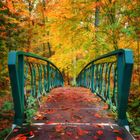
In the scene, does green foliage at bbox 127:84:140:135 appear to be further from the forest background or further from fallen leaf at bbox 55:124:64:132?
fallen leaf at bbox 55:124:64:132

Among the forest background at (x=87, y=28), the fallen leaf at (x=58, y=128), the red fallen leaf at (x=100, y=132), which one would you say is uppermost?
the forest background at (x=87, y=28)

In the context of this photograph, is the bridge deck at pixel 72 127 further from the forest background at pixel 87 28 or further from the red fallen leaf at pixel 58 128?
the forest background at pixel 87 28

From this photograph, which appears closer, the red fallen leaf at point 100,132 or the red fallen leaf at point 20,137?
the red fallen leaf at point 20,137

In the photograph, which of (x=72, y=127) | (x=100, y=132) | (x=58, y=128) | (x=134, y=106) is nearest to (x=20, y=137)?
(x=58, y=128)

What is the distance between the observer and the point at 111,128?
11.6 ft

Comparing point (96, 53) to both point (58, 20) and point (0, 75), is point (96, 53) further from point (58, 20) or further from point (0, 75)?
point (0, 75)

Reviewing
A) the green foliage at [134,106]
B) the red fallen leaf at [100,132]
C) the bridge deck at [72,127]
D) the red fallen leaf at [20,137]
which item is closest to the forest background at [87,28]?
the green foliage at [134,106]

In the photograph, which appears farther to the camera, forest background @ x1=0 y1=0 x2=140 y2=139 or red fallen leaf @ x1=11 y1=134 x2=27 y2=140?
forest background @ x1=0 y1=0 x2=140 y2=139

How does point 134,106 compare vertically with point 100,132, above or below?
below

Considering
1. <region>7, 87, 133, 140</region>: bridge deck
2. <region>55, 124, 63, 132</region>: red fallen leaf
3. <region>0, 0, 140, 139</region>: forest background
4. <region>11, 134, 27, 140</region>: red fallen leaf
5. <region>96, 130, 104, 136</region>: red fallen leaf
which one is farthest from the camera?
<region>0, 0, 140, 139</region>: forest background

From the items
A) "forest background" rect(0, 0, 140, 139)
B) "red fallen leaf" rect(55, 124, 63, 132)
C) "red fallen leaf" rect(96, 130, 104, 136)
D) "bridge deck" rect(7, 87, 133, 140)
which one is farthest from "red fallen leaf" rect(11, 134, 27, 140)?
"forest background" rect(0, 0, 140, 139)

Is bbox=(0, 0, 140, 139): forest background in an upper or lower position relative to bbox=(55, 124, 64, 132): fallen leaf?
upper

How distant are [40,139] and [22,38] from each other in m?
9.81

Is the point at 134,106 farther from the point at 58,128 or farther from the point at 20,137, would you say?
the point at 20,137
